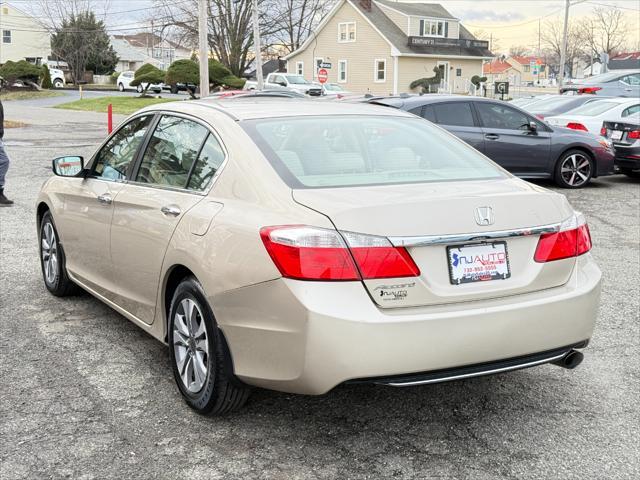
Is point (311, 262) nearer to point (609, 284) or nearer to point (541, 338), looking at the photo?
point (541, 338)

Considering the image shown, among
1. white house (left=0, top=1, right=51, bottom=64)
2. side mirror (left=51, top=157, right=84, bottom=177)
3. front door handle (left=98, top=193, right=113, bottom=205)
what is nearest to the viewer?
front door handle (left=98, top=193, right=113, bottom=205)

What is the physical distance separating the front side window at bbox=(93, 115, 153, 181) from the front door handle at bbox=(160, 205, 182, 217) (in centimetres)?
82

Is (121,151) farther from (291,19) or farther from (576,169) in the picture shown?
(291,19)

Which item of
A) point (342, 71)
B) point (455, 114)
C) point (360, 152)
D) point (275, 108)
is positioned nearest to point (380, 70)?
point (342, 71)

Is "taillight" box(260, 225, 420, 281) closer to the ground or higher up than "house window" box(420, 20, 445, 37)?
closer to the ground

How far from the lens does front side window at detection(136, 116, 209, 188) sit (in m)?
4.37

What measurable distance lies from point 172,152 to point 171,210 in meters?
0.52

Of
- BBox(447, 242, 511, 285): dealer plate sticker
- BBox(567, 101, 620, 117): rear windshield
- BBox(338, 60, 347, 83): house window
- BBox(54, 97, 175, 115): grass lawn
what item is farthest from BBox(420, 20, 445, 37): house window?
BBox(447, 242, 511, 285): dealer plate sticker

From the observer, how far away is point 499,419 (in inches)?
159

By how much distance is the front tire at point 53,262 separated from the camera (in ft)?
19.6

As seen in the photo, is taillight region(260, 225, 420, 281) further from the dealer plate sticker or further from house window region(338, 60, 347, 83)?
house window region(338, 60, 347, 83)

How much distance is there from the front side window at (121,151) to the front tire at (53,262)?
0.84 meters

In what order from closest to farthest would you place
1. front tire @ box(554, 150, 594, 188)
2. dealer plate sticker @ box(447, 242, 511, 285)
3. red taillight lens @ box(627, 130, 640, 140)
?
dealer plate sticker @ box(447, 242, 511, 285) < front tire @ box(554, 150, 594, 188) < red taillight lens @ box(627, 130, 640, 140)

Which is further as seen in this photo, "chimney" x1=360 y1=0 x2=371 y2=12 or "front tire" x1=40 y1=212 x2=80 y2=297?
"chimney" x1=360 y1=0 x2=371 y2=12
